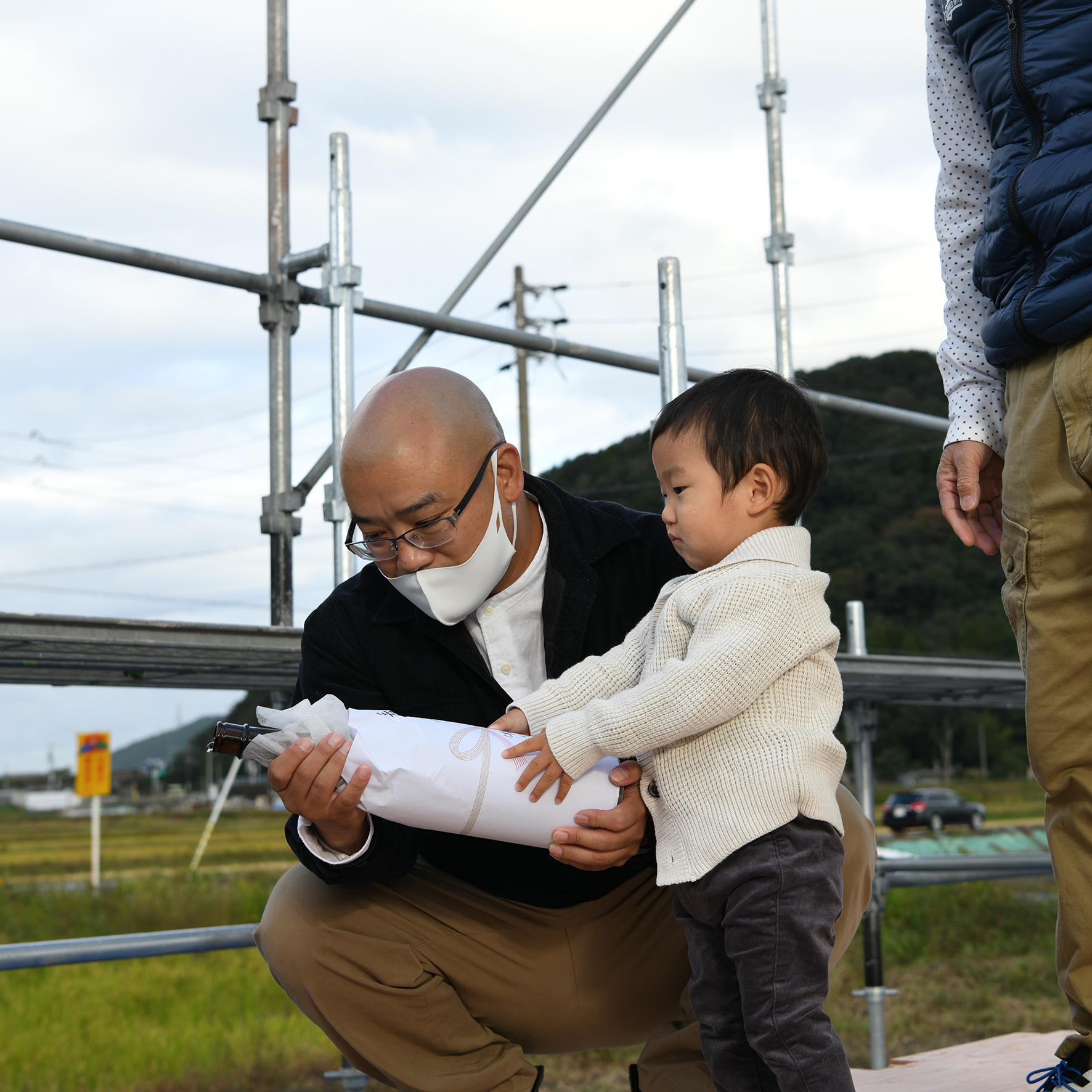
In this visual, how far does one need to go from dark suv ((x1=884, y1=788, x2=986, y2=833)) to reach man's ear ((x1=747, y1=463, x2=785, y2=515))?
3078cm

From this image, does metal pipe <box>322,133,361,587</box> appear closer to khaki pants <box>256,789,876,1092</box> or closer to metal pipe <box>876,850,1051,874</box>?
khaki pants <box>256,789,876,1092</box>

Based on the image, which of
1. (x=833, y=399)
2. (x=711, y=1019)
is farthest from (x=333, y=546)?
(x=833, y=399)

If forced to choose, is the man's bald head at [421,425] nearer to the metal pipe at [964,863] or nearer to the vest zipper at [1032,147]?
the vest zipper at [1032,147]

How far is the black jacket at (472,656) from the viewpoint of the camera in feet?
6.40

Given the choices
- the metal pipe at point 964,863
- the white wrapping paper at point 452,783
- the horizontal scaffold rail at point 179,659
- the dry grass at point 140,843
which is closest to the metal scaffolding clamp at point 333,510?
the horizontal scaffold rail at point 179,659

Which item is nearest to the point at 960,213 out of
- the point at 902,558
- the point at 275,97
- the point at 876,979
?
the point at 275,97

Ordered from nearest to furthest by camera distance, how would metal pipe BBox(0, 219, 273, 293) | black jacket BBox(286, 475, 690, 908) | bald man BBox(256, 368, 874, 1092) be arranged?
bald man BBox(256, 368, 874, 1092) < black jacket BBox(286, 475, 690, 908) < metal pipe BBox(0, 219, 273, 293)

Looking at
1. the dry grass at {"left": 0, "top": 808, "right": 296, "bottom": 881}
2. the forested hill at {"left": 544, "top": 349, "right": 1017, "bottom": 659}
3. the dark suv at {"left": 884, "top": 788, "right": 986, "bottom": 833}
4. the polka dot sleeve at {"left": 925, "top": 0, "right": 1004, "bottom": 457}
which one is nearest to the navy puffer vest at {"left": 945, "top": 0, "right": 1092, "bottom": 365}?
the polka dot sleeve at {"left": 925, "top": 0, "right": 1004, "bottom": 457}

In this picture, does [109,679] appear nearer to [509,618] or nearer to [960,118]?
[509,618]

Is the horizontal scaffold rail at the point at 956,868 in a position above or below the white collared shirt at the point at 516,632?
below

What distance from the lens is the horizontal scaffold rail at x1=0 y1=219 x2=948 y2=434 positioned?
2.50 m

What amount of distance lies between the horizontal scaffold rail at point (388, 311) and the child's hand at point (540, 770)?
0.75 metres

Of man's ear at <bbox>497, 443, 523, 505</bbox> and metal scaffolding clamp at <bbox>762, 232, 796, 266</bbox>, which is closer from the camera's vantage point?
man's ear at <bbox>497, 443, 523, 505</bbox>

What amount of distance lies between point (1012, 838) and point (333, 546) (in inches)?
821
